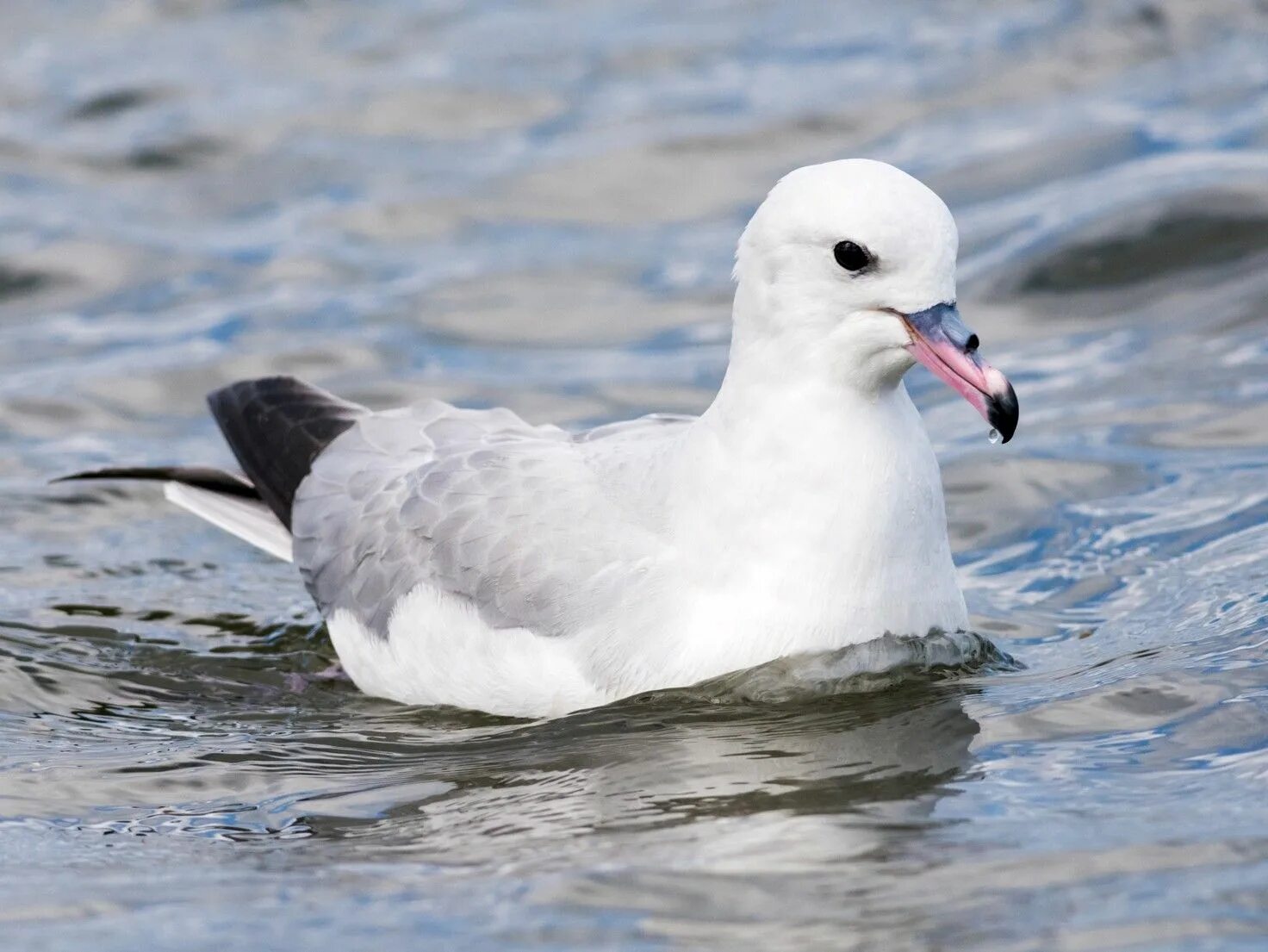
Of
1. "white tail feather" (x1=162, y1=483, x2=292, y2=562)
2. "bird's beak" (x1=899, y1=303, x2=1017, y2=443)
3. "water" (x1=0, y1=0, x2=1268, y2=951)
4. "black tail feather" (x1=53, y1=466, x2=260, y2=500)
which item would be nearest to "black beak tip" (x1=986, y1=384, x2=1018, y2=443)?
"bird's beak" (x1=899, y1=303, x2=1017, y2=443)

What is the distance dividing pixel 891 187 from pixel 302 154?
7533 mm

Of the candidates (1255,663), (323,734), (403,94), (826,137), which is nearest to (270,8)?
(403,94)

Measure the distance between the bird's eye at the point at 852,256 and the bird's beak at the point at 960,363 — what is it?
0.17 meters

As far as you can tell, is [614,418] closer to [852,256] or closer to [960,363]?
[852,256]

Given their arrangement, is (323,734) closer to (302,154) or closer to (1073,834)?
(1073,834)

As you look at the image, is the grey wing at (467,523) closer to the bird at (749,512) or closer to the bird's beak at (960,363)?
the bird at (749,512)

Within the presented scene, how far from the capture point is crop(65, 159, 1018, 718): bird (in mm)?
5227

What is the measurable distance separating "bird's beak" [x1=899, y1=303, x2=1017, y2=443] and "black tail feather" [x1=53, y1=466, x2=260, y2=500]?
3.03 meters

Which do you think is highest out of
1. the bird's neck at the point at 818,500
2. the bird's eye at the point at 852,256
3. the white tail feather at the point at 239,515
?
the bird's eye at the point at 852,256

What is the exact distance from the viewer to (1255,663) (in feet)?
18.3

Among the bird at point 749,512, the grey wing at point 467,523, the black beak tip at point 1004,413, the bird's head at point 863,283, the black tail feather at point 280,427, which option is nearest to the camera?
the black beak tip at point 1004,413

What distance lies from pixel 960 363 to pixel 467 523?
1.68 metres

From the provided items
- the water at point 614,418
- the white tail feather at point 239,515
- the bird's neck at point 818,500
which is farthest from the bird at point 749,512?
the white tail feather at point 239,515

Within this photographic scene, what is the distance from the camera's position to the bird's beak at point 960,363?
5031 mm
